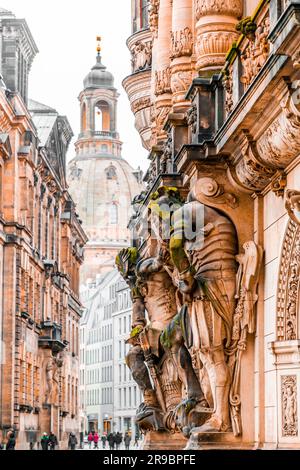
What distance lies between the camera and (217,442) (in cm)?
1773

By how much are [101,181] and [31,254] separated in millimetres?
127111

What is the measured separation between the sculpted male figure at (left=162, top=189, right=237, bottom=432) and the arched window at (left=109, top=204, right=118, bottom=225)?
567ft

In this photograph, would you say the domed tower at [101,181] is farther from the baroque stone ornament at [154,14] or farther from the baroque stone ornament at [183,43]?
the baroque stone ornament at [183,43]

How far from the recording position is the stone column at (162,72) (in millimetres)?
25469

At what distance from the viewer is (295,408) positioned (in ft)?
52.5

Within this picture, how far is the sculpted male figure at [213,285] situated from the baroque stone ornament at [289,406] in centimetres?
164

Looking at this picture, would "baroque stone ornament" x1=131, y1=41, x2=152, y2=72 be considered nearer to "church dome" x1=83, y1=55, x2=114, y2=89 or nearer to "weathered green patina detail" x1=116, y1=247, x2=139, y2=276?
"weathered green patina detail" x1=116, y1=247, x2=139, y2=276

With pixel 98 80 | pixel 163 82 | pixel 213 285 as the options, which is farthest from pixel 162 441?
pixel 98 80

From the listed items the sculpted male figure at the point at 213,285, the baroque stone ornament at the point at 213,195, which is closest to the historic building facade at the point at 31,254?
the baroque stone ornament at the point at 213,195

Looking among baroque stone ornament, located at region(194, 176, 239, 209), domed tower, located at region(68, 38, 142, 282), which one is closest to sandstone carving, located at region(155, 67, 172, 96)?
baroque stone ornament, located at region(194, 176, 239, 209)

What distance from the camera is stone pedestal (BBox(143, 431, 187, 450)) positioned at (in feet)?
78.6

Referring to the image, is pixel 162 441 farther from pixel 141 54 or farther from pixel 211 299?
pixel 141 54

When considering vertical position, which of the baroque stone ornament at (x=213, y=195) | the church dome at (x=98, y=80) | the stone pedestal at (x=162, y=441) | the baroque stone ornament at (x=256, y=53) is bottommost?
the stone pedestal at (x=162, y=441)
